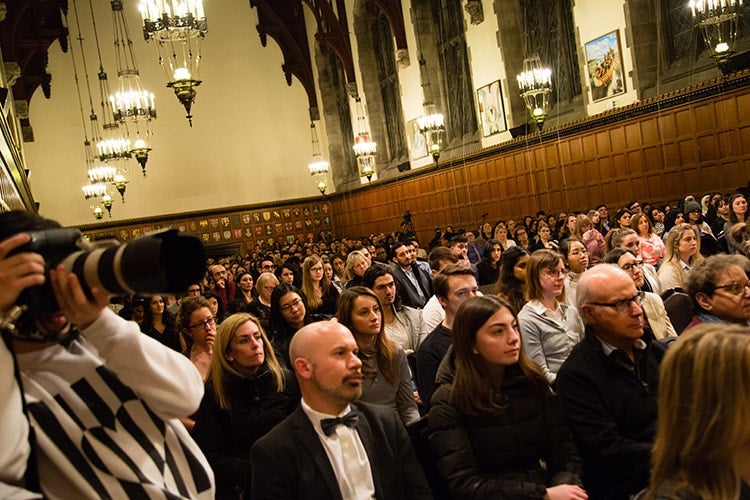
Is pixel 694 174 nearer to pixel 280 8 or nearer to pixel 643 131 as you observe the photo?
pixel 643 131

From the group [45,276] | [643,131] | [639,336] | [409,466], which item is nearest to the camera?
[45,276]

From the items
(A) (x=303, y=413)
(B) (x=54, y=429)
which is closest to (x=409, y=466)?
(A) (x=303, y=413)

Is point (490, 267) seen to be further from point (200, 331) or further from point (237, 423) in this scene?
point (237, 423)

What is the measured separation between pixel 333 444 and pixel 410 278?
535 centimetres

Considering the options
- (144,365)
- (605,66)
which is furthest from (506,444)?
(605,66)

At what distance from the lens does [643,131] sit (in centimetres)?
1408

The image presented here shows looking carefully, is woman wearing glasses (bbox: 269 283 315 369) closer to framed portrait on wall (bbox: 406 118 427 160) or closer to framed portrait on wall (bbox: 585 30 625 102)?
framed portrait on wall (bbox: 585 30 625 102)

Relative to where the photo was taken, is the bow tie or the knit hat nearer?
the bow tie

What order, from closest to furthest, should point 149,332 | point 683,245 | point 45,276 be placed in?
point 45,276 < point 683,245 < point 149,332

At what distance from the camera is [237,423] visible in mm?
3545

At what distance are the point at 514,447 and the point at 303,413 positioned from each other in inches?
36.8

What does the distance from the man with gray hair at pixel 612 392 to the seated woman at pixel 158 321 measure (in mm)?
4374

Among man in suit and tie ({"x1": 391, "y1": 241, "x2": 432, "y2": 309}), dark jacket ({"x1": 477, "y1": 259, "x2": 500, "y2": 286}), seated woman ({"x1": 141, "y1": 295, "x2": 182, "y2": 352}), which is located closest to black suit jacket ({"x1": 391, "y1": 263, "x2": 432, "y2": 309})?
man in suit and tie ({"x1": 391, "y1": 241, "x2": 432, "y2": 309})

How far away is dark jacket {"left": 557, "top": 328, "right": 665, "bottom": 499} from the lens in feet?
9.68
